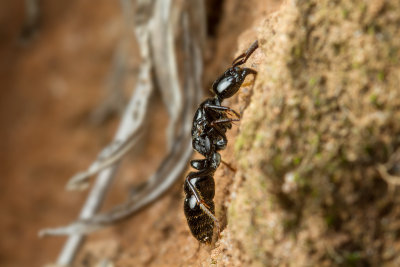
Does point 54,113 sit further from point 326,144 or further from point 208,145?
point 326,144

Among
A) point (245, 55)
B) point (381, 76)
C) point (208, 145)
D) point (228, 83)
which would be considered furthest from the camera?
point (208, 145)

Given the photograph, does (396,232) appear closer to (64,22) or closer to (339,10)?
(339,10)

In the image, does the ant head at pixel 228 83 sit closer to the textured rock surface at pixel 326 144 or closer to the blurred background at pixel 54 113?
the textured rock surface at pixel 326 144

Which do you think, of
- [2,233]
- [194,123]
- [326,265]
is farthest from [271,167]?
[2,233]

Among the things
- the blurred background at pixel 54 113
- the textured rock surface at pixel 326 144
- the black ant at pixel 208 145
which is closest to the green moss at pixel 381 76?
the textured rock surface at pixel 326 144

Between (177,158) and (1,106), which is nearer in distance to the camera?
(177,158)

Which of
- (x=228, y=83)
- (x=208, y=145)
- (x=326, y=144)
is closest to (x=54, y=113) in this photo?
(x=208, y=145)

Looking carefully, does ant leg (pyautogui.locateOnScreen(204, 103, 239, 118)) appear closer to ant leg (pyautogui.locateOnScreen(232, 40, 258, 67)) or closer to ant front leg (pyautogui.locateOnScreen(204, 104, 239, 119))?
ant front leg (pyautogui.locateOnScreen(204, 104, 239, 119))
